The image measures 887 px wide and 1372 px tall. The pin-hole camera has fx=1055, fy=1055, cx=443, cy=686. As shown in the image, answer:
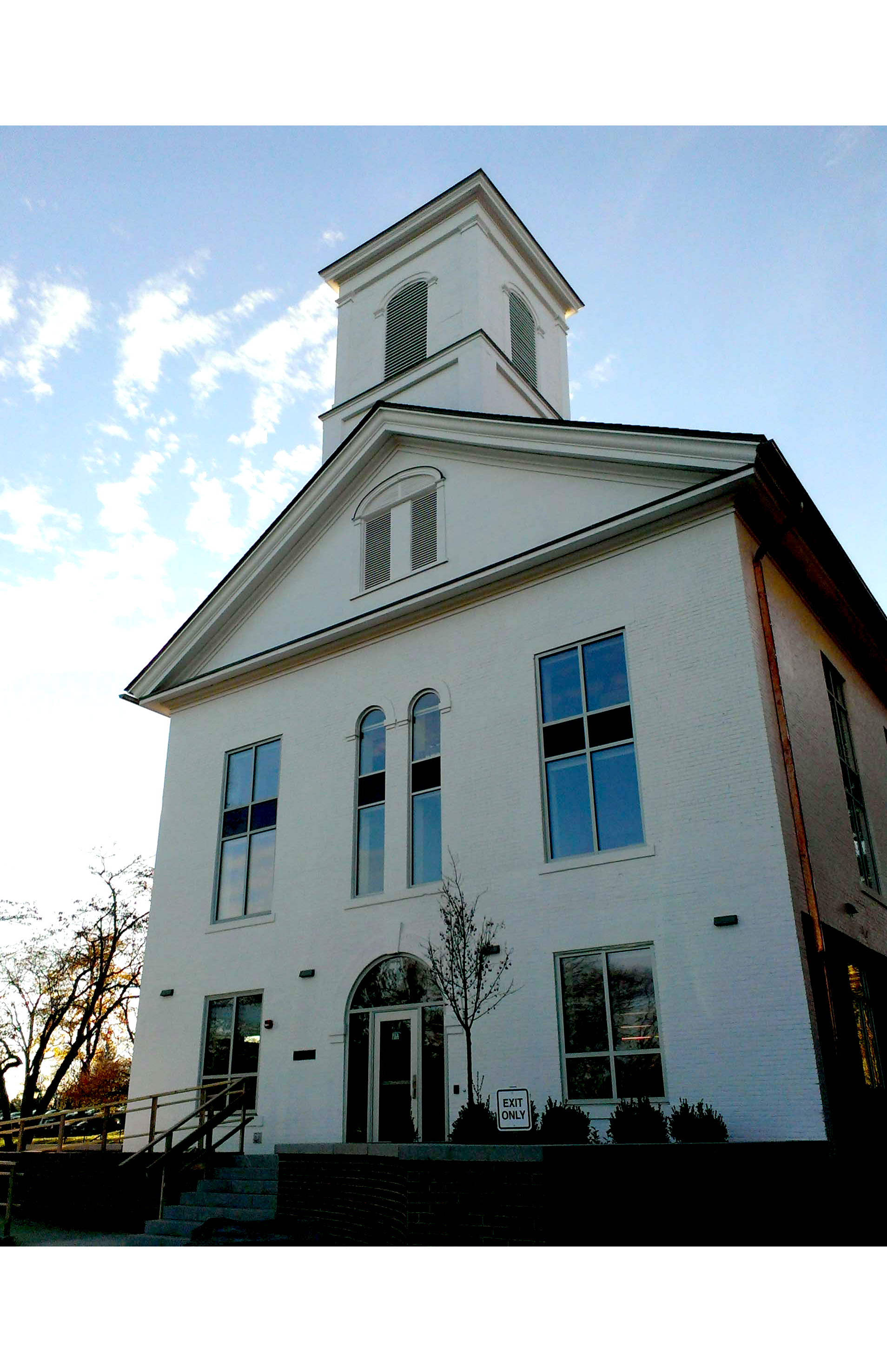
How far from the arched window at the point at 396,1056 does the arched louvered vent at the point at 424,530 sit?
282 inches

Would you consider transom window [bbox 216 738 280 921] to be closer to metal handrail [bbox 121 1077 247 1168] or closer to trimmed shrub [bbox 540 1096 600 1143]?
metal handrail [bbox 121 1077 247 1168]

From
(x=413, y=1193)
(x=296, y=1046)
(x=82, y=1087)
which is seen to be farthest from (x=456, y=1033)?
(x=82, y=1087)

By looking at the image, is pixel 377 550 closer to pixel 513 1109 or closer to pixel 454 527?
pixel 454 527

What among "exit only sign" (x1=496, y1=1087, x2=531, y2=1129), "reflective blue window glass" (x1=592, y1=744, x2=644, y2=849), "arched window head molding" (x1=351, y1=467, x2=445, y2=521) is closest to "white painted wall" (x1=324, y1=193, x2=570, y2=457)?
"arched window head molding" (x1=351, y1=467, x2=445, y2=521)

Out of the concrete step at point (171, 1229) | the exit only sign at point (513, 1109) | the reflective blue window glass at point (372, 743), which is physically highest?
the reflective blue window glass at point (372, 743)

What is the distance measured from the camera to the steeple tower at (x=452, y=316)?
72.4 feet

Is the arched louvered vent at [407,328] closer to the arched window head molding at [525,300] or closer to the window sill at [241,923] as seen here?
the arched window head molding at [525,300]

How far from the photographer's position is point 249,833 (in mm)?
19938

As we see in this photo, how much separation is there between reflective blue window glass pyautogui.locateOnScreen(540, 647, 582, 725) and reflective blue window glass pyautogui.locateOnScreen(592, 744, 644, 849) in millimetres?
973

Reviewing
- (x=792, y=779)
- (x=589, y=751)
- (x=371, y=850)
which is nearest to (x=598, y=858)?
(x=589, y=751)

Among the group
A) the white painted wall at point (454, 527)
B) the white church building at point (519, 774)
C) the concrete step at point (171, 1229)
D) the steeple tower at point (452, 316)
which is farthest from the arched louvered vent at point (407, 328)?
the concrete step at point (171, 1229)

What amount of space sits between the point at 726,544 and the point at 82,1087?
124 ft

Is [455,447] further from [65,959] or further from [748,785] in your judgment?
[65,959]

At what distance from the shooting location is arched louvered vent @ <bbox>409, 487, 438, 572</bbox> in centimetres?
1944
